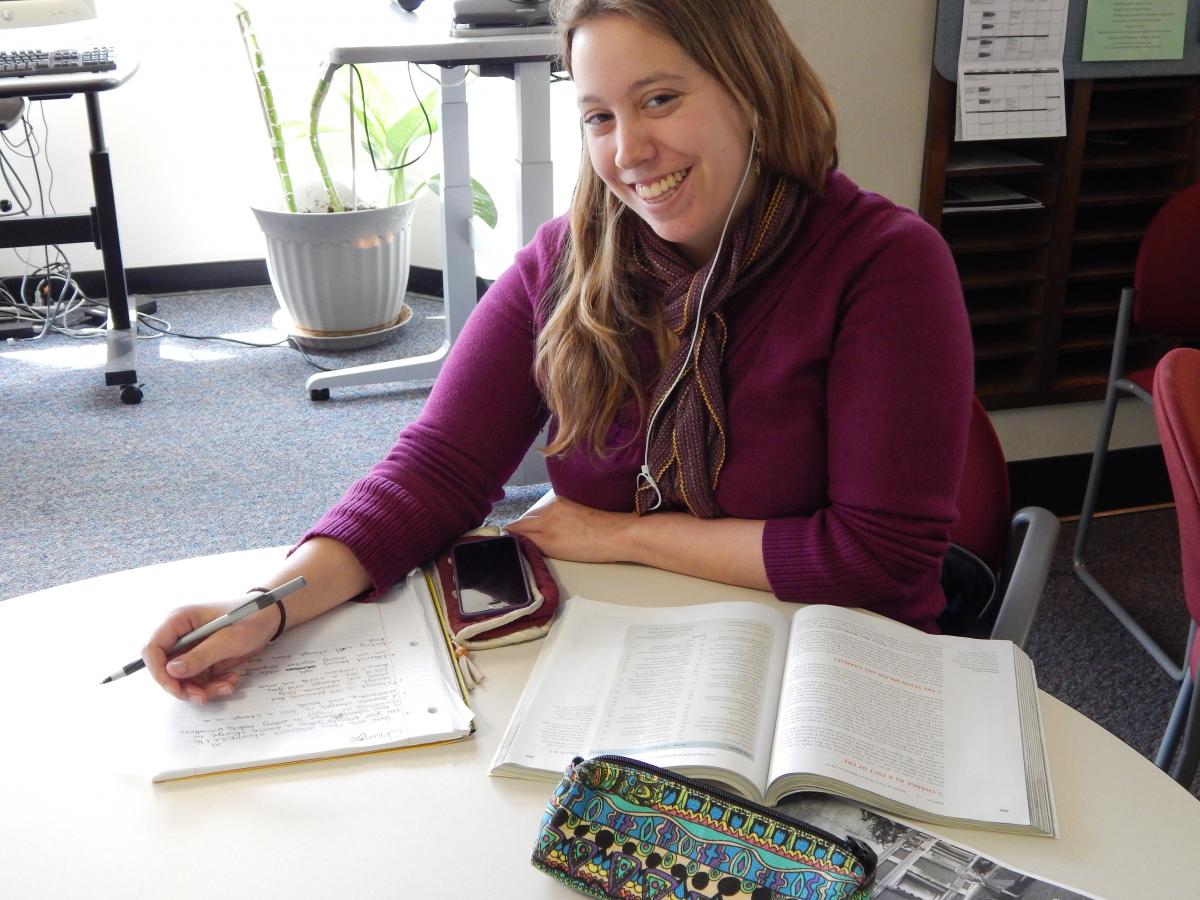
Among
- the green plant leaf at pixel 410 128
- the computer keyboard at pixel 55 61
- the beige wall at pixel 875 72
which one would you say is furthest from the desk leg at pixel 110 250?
the beige wall at pixel 875 72

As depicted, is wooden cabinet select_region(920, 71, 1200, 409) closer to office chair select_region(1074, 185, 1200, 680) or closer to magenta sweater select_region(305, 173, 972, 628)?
office chair select_region(1074, 185, 1200, 680)

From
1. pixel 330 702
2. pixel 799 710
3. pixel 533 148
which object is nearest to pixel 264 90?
pixel 533 148

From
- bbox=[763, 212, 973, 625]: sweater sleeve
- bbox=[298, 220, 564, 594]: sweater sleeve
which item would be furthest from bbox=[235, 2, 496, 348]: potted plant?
bbox=[763, 212, 973, 625]: sweater sleeve

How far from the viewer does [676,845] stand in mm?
750

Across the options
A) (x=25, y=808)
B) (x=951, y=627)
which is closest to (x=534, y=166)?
(x=951, y=627)

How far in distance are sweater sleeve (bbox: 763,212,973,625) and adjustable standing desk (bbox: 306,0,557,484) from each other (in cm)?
115

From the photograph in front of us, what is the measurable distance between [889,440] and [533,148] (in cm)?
156

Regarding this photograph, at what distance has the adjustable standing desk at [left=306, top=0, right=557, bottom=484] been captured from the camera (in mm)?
2324

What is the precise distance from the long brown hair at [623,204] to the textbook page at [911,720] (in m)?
0.36

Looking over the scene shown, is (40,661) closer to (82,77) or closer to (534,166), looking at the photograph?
(534,166)

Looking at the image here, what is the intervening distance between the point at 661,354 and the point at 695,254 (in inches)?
4.9

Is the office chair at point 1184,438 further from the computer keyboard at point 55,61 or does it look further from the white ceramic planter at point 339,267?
the computer keyboard at point 55,61

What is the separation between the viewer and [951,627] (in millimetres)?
1279

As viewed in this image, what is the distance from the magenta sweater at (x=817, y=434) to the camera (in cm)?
113
